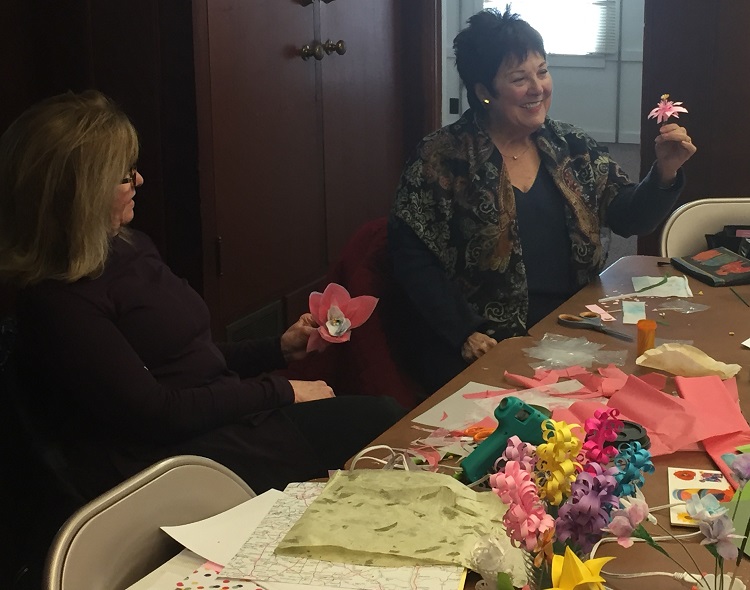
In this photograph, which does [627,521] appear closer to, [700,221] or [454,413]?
[454,413]

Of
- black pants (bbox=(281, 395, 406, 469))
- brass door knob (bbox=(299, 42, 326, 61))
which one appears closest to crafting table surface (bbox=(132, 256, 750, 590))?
black pants (bbox=(281, 395, 406, 469))

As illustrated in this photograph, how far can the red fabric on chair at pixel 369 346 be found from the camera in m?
2.47

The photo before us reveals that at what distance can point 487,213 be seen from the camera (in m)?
2.55

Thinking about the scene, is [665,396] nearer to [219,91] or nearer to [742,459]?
[742,459]

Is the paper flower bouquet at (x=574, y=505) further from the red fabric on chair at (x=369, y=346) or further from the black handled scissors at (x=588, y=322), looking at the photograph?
the red fabric on chair at (x=369, y=346)

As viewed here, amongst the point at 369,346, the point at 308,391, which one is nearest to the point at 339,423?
the point at 308,391

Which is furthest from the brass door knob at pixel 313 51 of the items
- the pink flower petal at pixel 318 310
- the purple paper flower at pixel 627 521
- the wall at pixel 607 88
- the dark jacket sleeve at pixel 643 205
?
the wall at pixel 607 88

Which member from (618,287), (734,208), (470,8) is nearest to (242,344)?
(618,287)

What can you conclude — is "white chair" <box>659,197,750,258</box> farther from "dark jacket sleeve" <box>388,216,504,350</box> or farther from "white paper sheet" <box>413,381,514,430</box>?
"white paper sheet" <box>413,381,514,430</box>

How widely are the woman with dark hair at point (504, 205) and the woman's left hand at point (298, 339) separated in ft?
1.43

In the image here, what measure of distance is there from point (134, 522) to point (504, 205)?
1592 mm

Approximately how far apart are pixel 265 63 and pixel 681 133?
1.32 meters

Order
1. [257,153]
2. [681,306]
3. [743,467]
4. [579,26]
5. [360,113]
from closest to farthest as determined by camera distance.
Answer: [743,467] < [681,306] < [257,153] < [360,113] < [579,26]

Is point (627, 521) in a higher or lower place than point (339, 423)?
higher
